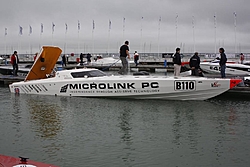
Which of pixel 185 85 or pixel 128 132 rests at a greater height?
pixel 185 85

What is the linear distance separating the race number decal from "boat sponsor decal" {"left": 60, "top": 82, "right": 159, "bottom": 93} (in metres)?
0.87

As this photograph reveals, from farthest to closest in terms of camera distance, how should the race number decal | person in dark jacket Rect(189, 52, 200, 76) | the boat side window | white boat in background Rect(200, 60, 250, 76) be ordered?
white boat in background Rect(200, 60, 250, 76)
person in dark jacket Rect(189, 52, 200, 76)
the boat side window
the race number decal

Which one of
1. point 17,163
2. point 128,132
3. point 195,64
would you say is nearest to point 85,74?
point 195,64

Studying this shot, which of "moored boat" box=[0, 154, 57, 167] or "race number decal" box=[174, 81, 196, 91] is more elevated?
"race number decal" box=[174, 81, 196, 91]

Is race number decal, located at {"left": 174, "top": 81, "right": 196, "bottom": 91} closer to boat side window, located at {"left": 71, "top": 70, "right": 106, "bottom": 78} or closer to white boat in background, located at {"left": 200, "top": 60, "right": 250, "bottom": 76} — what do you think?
boat side window, located at {"left": 71, "top": 70, "right": 106, "bottom": 78}

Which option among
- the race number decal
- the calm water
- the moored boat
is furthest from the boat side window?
the moored boat

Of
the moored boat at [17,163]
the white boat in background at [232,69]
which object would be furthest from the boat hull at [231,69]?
the moored boat at [17,163]

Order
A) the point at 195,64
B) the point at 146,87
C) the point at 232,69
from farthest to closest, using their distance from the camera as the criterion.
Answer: the point at 232,69
the point at 195,64
the point at 146,87

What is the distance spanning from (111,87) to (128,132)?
241 inches

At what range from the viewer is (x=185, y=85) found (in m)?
15.5

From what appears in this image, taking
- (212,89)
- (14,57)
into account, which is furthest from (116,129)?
(14,57)

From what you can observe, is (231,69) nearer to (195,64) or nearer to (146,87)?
(195,64)

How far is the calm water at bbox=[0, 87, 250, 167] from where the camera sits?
26.6ft

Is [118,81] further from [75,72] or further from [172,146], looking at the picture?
[172,146]
